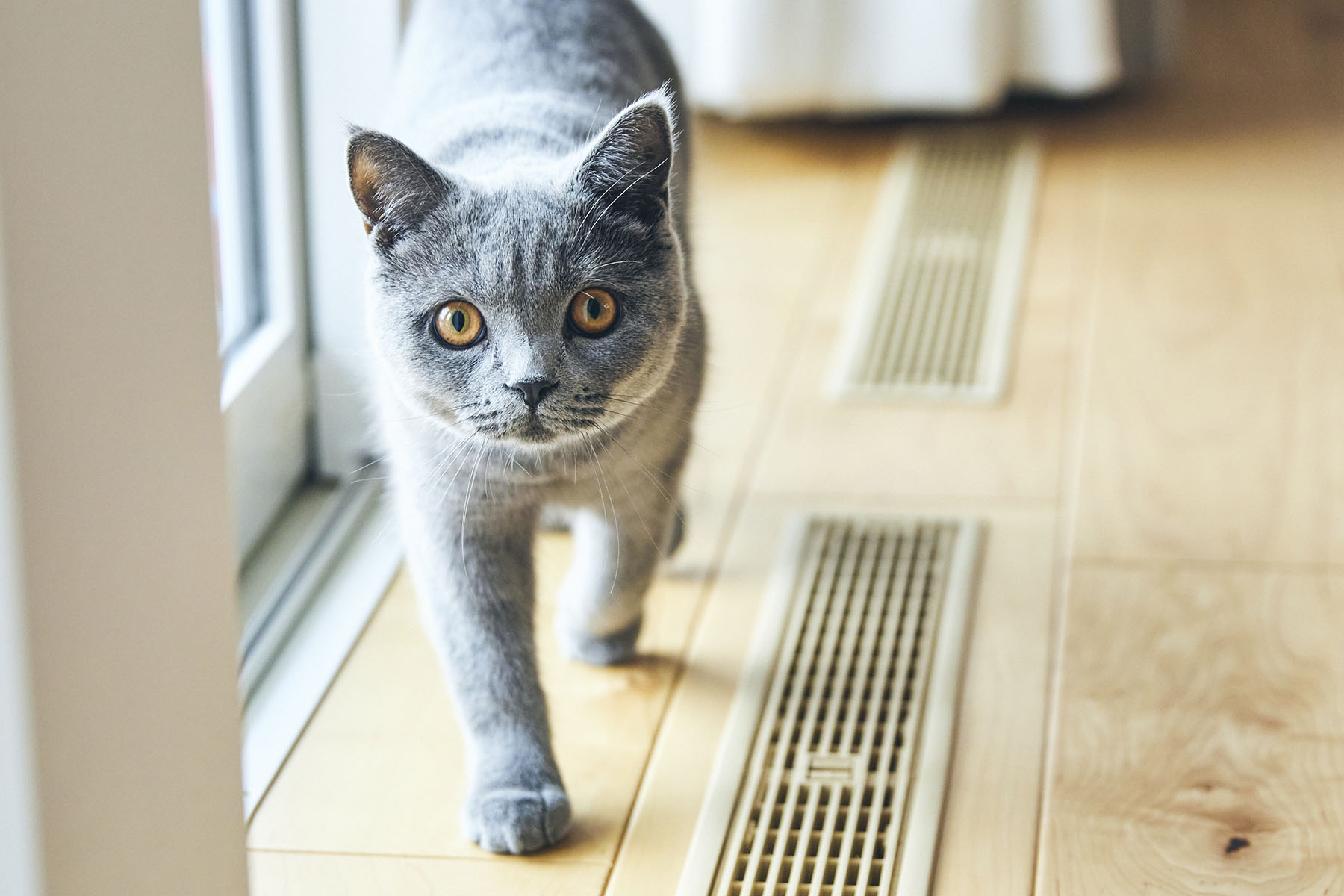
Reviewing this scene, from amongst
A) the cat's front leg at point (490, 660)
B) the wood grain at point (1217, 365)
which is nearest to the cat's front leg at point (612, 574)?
the cat's front leg at point (490, 660)

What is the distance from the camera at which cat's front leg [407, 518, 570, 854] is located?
121cm

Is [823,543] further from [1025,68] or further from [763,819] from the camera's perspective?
[1025,68]

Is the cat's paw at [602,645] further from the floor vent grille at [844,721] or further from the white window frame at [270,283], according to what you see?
the white window frame at [270,283]

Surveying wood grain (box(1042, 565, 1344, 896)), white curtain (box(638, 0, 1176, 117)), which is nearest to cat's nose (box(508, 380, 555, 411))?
wood grain (box(1042, 565, 1344, 896))

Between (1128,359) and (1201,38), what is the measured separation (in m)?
1.78

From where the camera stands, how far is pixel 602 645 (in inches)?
57.5

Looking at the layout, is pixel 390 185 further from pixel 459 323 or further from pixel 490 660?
pixel 490 660

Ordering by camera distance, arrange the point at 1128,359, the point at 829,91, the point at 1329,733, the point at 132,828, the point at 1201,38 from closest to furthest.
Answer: the point at 132,828 < the point at 1329,733 < the point at 1128,359 < the point at 829,91 < the point at 1201,38

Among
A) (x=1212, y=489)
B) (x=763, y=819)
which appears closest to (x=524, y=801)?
(x=763, y=819)

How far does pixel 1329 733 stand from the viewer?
131 cm

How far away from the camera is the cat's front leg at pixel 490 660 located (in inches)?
47.8

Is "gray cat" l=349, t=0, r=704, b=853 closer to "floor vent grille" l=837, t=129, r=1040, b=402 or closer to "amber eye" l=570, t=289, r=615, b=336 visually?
"amber eye" l=570, t=289, r=615, b=336

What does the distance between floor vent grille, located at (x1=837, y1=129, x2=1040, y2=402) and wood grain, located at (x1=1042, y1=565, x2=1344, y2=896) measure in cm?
53

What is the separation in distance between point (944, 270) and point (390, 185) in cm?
142
